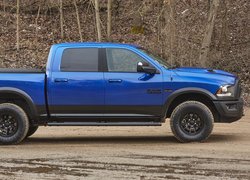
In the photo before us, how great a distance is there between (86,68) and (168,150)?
239 cm

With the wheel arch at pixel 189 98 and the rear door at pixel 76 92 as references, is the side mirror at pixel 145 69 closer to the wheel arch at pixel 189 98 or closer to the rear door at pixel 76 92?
the wheel arch at pixel 189 98

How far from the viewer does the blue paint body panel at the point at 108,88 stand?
10898 millimetres

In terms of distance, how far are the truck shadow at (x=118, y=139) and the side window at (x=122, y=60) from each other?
157 centimetres

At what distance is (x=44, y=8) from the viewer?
34.0 meters

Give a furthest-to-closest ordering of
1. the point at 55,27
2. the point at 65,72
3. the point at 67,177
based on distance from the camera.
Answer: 1. the point at 55,27
2. the point at 65,72
3. the point at 67,177

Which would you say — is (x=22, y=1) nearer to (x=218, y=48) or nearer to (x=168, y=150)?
(x=218, y=48)

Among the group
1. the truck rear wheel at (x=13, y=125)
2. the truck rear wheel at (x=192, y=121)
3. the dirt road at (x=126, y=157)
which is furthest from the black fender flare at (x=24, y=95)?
the truck rear wheel at (x=192, y=121)

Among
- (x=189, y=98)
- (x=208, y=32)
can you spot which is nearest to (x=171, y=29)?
(x=208, y=32)

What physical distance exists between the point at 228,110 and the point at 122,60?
234cm

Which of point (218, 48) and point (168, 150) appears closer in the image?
point (168, 150)

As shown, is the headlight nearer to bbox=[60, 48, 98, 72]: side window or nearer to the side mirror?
the side mirror

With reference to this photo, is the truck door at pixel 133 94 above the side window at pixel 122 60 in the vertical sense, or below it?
below

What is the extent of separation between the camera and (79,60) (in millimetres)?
11242

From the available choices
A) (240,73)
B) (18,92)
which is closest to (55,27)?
(240,73)
